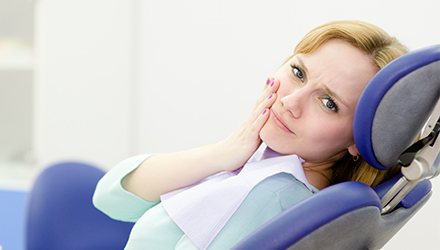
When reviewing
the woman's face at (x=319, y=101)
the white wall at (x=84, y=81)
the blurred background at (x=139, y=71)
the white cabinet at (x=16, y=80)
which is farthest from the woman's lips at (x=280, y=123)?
the white cabinet at (x=16, y=80)

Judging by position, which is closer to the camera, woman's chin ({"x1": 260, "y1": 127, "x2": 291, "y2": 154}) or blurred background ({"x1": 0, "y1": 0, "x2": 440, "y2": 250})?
woman's chin ({"x1": 260, "y1": 127, "x2": 291, "y2": 154})

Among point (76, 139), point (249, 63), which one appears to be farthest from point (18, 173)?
point (249, 63)

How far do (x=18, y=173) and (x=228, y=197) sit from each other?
1752 millimetres

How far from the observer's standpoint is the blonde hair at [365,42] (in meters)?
1.26

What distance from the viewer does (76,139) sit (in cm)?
263

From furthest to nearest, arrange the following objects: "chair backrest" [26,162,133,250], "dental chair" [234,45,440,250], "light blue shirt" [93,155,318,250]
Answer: "chair backrest" [26,162,133,250], "light blue shirt" [93,155,318,250], "dental chair" [234,45,440,250]

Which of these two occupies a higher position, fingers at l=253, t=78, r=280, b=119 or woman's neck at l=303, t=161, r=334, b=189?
fingers at l=253, t=78, r=280, b=119

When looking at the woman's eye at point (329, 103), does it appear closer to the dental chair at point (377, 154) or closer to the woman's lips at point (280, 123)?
the woman's lips at point (280, 123)

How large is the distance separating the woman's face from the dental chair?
0.18 meters

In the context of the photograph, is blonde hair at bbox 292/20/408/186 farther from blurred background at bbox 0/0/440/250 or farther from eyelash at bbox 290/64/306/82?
blurred background at bbox 0/0/440/250

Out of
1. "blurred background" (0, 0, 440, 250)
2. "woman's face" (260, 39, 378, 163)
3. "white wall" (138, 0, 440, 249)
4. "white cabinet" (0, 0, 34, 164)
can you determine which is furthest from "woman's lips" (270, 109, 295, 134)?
"white cabinet" (0, 0, 34, 164)

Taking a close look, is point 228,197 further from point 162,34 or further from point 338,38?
point 162,34

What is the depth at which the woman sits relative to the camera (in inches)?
48.2

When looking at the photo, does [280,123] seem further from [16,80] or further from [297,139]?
[16,80]
